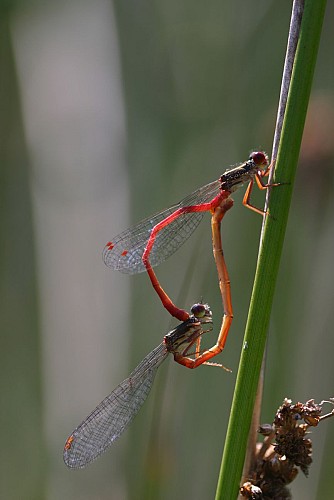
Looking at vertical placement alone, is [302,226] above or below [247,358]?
below

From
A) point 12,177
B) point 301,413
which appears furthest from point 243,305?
point 301,413

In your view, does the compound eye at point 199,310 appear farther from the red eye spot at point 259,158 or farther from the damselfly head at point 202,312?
the red eye spot at point 259,158

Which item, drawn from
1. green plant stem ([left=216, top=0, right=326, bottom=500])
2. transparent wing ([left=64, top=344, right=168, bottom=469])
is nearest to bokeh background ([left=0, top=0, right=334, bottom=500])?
transparent wing ([left=64, top=344, right=168, bottom=469])

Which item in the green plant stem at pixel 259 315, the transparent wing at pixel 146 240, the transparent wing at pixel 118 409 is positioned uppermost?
the green plant stem at pixel 259 315

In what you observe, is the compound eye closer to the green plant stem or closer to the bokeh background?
the bokeh background

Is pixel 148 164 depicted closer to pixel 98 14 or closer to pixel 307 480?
pixel 98 14

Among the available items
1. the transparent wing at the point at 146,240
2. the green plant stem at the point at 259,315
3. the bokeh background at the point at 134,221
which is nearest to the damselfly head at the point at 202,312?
the bokeh background at the point at 134,221

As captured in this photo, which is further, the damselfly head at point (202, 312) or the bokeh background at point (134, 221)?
the bokeh background at point (134, 221)
